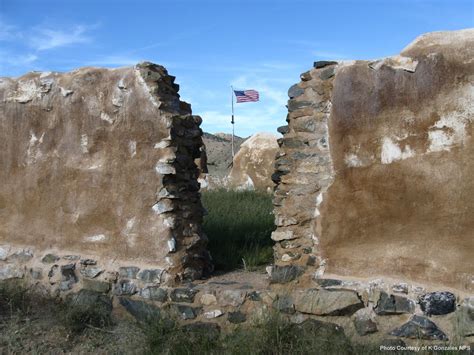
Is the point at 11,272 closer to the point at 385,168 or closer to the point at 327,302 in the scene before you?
the point at 327,302

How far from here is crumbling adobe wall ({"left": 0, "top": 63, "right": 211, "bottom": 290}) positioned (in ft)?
15.4

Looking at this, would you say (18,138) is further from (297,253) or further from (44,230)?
(297,253)

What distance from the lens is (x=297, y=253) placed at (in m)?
4.18

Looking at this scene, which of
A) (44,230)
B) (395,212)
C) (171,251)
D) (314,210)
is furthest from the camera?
(44,230)

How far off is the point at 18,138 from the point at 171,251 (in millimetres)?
2065

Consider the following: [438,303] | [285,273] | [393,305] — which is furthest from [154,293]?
[438,303]

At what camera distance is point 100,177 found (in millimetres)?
4980

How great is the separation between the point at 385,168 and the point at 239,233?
2748mm

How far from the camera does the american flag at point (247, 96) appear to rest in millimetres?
17188

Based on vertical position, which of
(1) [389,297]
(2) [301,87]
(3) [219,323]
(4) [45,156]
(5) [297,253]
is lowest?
(3) [219,323]

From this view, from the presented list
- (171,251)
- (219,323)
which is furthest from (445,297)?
(171,251)

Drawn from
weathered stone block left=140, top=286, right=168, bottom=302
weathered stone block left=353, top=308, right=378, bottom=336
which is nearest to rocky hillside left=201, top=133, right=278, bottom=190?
weathered stone block left=140, top=286, right=168, bottom=302

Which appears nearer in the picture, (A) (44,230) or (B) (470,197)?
(B) (470,197)

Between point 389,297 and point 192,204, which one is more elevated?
point 192,204
